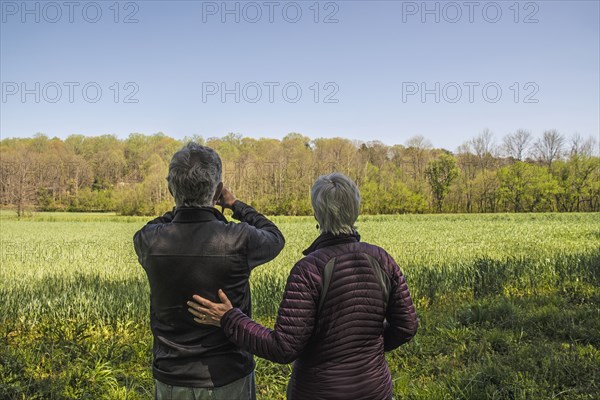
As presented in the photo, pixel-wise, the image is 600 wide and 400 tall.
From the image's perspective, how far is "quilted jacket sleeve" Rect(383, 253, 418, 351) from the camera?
1985mm

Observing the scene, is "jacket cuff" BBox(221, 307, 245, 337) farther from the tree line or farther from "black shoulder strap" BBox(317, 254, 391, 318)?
the tree line

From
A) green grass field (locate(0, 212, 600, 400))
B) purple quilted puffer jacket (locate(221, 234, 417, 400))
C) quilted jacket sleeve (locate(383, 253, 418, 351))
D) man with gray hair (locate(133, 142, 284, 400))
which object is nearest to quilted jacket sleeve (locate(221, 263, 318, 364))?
purple quilted puffer jacket (locate(221, 234, 417, 400))

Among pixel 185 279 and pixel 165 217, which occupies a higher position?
pixel 165 217

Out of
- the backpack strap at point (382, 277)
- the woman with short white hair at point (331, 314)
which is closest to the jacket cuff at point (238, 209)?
the woman with short white hair at point (331, 314)

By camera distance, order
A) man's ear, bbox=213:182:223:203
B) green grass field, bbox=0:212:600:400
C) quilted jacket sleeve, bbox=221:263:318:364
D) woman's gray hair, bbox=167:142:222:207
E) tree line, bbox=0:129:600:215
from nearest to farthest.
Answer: quilted jacket sleeve, bbox=221:263:318:364 → woman's gray hair, bbox=167:142:222:207 → man's ear, bbox=213:182:223:203 → green grass field, bbox=0:212:600:400 → tree line, bbox=0:129:600:215

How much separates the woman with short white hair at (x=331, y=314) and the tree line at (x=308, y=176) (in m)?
54.2

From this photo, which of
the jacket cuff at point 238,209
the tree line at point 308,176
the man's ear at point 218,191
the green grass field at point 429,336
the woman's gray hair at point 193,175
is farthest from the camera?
the tree line at point 308,176

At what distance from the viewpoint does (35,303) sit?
6668 millimetres

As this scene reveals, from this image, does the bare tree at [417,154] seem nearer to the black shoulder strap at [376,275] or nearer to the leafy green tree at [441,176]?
the leafy green tree at [441,176]

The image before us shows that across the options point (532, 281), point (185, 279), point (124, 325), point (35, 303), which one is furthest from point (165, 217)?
point (532, 281)

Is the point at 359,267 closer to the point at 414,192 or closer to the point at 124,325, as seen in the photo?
the point at 124,325

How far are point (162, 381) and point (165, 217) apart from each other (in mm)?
759

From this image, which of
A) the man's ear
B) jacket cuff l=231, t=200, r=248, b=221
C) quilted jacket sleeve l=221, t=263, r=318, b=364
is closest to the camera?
quilted jacket sleeve l=221, t=263, r=318, b=364

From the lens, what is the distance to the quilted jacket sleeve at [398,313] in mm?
1985
